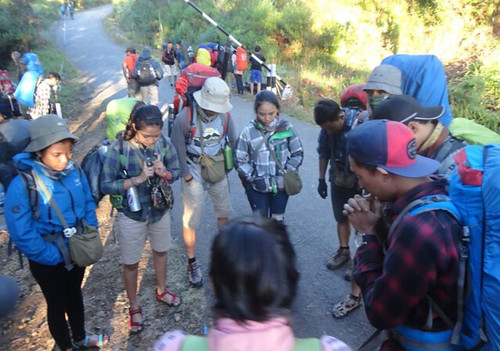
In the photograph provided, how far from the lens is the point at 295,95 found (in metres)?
11.4

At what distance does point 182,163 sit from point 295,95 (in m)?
8.47

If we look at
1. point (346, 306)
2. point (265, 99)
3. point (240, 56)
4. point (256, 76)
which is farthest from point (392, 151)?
point (240, 56)

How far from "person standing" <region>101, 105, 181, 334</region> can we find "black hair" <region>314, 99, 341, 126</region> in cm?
133

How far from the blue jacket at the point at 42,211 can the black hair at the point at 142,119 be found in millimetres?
478

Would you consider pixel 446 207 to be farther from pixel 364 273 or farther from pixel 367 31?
pixel 367 31

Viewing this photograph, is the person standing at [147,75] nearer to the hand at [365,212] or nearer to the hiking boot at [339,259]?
the hiking boot at [339,259]

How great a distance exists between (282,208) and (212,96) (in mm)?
1295

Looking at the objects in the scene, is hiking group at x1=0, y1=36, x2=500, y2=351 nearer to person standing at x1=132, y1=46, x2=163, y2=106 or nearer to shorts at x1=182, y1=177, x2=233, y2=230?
shorts at x1=182, y1=177, x2=233, y2=230

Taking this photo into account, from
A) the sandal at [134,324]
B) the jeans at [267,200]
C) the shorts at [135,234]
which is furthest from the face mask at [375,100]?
the sandal at [134,324]

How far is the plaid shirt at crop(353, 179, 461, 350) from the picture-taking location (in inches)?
56.5

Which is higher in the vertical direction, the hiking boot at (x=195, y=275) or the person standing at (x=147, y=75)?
Answer: the person standing at (x=147, y=75)

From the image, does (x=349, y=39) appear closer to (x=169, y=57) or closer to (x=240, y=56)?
(x=240, y=56)

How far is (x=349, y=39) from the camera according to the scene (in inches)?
559

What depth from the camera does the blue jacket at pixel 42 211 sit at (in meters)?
2.39
